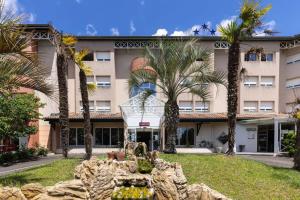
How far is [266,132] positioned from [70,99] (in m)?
23.1

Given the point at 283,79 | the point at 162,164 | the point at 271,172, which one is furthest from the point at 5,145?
the point at 283,79

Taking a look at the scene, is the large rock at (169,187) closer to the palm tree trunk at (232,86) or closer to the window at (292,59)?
the palm tree trunk at (232,86)

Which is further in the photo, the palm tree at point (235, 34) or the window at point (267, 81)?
the window at point (267, 81)

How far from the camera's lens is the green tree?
22.5 metres

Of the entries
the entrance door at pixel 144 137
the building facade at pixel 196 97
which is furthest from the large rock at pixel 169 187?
the building facade at pixel 196 97

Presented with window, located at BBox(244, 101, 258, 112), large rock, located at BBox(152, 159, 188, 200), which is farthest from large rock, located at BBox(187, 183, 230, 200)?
window, located at BBox(244, 101, 258, 112)

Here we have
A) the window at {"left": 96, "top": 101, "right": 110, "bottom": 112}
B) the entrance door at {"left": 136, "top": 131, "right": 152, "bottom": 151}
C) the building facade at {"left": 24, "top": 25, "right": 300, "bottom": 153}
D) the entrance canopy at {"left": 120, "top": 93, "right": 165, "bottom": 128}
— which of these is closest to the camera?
the entrance canopy at {"left": 120, "top": 93, "right": 165, "bottom": 128}

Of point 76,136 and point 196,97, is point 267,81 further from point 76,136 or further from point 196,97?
point 76,136

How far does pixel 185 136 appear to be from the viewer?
35.3m

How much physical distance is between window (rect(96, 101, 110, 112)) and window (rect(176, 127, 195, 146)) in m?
9.23

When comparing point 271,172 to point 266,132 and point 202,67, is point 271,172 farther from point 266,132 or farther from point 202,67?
point 266,132

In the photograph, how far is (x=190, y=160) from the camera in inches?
560

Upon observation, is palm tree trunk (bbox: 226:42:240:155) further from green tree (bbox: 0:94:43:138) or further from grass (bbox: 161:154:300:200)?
green tree (bbox: 0:94:43:138)

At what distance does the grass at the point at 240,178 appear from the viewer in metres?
9.88
